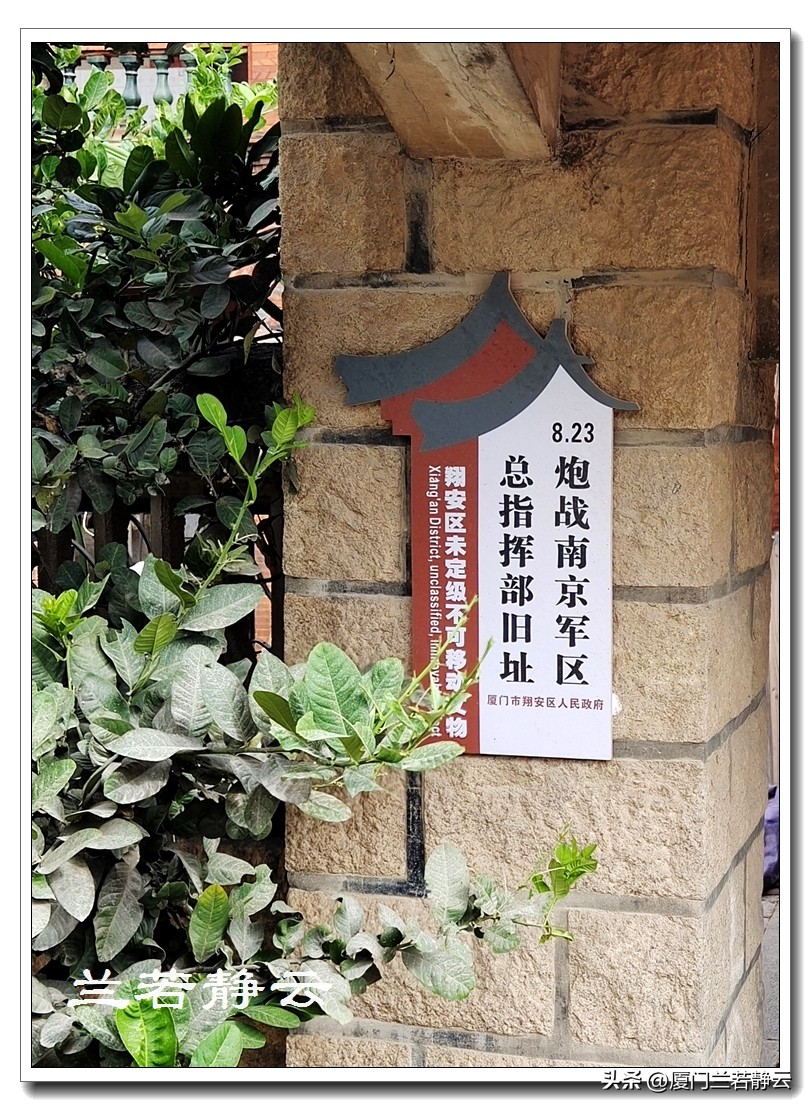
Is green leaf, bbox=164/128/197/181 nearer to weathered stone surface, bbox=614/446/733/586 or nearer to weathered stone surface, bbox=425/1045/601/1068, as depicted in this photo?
weathered stone surface, bbox=614/446/733/586

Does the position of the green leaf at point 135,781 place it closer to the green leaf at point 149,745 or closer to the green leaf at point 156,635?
the green leaf at point 149,745

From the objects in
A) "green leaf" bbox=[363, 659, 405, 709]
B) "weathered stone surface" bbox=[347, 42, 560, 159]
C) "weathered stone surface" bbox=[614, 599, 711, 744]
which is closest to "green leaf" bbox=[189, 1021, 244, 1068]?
"green leaf" bbox=[363, 659, 405, 709]

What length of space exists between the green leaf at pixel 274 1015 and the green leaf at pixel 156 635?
426mm

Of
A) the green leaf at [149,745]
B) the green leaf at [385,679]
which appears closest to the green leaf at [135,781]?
the green leaf at [149,745]

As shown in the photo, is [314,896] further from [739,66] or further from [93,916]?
[739,66]

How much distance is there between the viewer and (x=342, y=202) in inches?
62.4

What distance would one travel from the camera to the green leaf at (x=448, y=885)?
4.30ft

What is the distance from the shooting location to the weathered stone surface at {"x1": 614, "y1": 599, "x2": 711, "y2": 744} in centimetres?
149

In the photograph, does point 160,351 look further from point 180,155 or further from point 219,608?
point 219,608

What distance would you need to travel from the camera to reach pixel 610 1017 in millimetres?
1549

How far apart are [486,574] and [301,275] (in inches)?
19.8

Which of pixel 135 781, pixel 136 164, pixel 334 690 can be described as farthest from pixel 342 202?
pixel 135 781

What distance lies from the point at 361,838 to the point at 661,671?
0.49 meters
